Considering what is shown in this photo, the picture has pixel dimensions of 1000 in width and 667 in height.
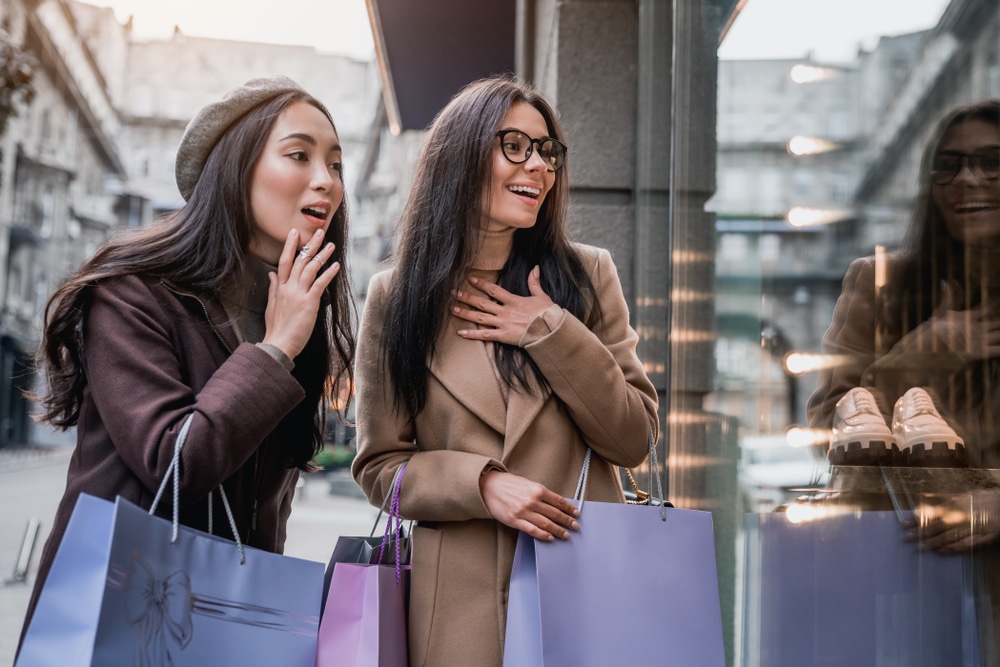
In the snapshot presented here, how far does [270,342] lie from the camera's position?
6.48 ft

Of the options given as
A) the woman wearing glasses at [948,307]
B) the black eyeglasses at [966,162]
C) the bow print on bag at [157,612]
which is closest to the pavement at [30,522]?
the bow print on bag at [157,612]

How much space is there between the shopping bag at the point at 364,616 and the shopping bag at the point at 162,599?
7 cm

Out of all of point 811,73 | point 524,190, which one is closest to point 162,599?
point 524,190

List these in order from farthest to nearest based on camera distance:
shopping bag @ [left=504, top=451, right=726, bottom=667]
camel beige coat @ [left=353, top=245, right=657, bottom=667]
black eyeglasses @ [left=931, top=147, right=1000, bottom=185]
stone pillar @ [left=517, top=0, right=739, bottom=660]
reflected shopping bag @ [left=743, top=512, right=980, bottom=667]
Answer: stone pillar @ [left=517, top=0, right=739, bottom=660]
camel beige coat @ [left=353, top=245, right=657, bottom=667]
shopping bag @ [left=504, top=451, right=726, bottom=667]
reflected shopping bag @ [left=743, top=512, right=980, bottom=667]
black eyeglasses @ [left=931, top=147, right=1000, bottom=185]

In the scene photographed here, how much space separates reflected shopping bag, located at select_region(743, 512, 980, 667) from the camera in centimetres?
176

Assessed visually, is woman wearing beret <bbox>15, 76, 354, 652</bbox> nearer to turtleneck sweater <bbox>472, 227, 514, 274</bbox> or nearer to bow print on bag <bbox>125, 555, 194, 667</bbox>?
bow print on bag <bbox>125, 555, 194, 667</bbox>

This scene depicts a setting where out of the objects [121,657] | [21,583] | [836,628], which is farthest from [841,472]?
[21,583]

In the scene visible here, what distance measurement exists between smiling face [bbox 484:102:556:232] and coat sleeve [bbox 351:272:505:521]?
0.34 metres

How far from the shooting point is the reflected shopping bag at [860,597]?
1.76 metres

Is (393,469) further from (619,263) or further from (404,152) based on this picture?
(404,152)

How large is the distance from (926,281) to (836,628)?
0.74 meters

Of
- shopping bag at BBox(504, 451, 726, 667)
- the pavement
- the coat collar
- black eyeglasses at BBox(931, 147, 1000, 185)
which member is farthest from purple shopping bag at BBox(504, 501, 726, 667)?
the pavement

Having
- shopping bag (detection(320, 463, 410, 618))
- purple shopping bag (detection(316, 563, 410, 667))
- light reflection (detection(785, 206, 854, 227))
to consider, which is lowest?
purple shopping bag (detection(316, 563, 410, 667))

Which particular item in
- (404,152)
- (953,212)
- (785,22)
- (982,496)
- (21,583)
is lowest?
(21,583)
